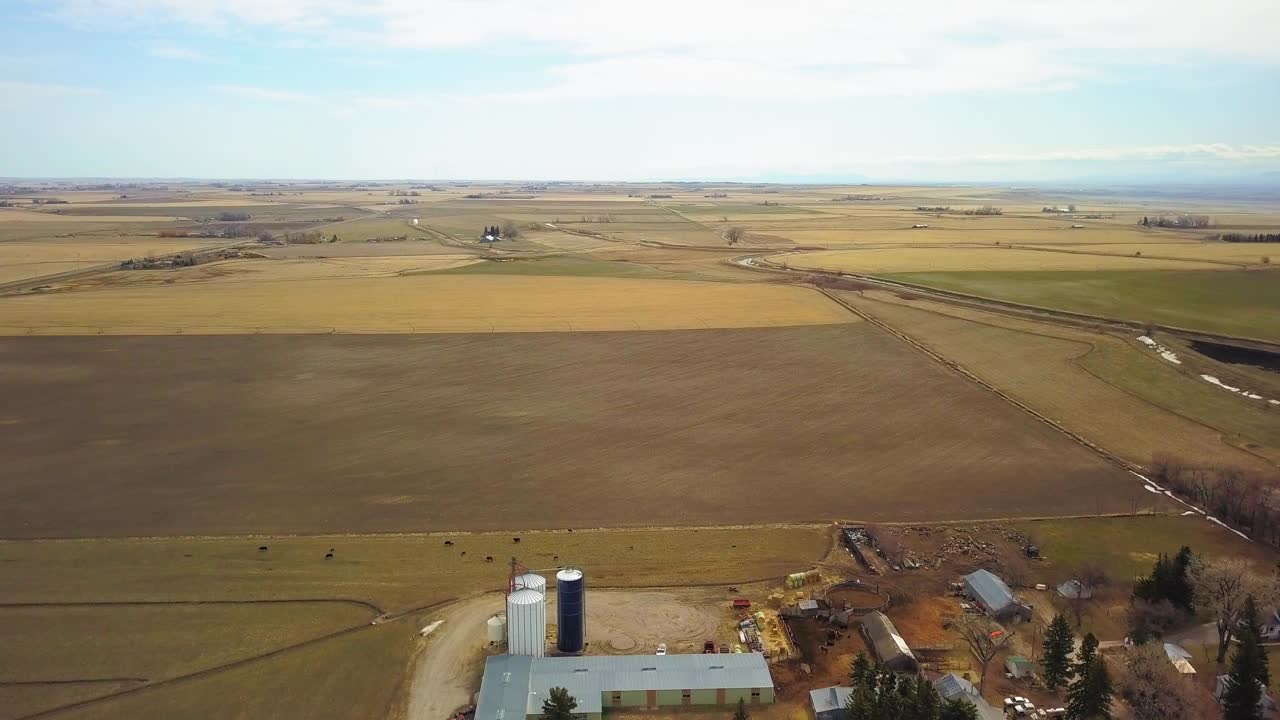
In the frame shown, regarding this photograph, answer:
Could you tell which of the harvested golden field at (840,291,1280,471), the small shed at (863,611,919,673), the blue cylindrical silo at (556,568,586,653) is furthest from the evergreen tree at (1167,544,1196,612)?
the blue cylindrical silo at (556,568,586,653)

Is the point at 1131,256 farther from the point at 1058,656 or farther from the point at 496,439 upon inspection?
the point at 1058,656

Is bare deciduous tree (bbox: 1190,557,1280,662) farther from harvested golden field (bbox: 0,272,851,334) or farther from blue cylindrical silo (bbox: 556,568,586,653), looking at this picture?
harvested golden field (bbox: 0,272,851,334)

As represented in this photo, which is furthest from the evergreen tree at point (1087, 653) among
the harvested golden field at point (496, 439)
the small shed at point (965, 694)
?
the harvested golden field at point (496, 439)

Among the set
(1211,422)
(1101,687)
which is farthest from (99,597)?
(1211,422)

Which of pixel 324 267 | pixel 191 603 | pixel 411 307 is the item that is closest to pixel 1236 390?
pixel 191 603

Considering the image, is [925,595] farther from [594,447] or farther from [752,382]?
[752,382]

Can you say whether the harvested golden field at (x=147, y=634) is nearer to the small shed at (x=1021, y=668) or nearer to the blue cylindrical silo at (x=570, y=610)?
the blue cylindrical silo at (x=570, y=610)
